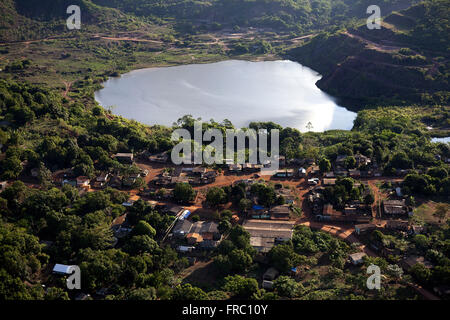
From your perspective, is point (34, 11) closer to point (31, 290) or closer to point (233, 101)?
point (233, 101)

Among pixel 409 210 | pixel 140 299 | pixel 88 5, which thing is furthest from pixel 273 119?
pixel 88 5

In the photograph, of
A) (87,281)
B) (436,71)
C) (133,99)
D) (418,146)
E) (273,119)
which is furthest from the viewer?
(133,99)

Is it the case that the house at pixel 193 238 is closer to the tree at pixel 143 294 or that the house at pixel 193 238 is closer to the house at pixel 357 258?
the tree at pixel 143 294

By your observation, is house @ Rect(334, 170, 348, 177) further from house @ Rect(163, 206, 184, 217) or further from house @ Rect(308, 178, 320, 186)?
house @ Rect(163, 206, 184, 217)

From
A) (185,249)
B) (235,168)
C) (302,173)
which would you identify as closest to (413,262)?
(302,173)

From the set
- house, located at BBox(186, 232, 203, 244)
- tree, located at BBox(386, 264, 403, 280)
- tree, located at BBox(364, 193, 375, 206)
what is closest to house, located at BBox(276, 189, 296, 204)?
tree, located at BBox(364, 193, 375, 206)

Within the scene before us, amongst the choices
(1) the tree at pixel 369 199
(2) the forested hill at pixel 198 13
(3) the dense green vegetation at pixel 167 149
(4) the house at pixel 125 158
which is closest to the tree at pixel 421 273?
(3) the dense green vegetation at pixel 167 149

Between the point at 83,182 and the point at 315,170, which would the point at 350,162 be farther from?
the point at 83,182
